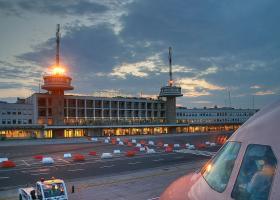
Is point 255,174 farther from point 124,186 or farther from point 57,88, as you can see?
point 57,88

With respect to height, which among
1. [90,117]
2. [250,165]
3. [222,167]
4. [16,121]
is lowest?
[16,121]

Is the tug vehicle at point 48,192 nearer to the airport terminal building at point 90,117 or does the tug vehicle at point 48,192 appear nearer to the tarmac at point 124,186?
the tarmac at point 124,186

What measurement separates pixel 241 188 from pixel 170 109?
131m

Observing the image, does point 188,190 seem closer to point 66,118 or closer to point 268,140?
point 268,140

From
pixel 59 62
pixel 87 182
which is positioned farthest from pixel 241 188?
pixel 59 62

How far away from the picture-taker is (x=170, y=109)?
13412 cm

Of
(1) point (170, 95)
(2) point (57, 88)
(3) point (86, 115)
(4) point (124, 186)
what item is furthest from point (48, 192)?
(1) point (170, 95)

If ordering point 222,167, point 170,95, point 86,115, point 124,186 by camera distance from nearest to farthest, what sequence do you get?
point 222,167
point 124,186
point 86,115
point 170,95

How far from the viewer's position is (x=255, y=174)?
3.22 m

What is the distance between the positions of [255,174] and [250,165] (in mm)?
138

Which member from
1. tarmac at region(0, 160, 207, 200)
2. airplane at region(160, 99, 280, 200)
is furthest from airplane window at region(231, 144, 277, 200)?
tarmac at region(0, 160, 207, 200)

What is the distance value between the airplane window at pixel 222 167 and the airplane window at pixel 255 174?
26cm

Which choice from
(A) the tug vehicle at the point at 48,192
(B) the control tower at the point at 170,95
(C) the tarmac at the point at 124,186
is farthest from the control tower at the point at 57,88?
(A) the tug vehicle at the point at 48,192

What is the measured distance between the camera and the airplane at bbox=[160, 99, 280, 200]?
3.03 meters
